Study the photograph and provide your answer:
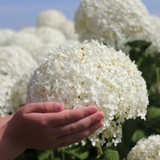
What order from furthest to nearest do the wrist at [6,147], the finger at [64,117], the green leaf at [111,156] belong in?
the green leaf at [111,156]
the wrist at [6,147]
the finger at [64,117]

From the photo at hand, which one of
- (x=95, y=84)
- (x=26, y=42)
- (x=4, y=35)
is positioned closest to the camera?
(x=95, y=84)

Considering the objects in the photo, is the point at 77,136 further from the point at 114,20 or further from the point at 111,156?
the point at 114,20

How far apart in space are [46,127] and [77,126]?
122mm

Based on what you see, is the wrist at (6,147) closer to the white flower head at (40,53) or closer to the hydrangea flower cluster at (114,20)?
the hydrangea flower cluster at (114,20)

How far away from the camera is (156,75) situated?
3049mm

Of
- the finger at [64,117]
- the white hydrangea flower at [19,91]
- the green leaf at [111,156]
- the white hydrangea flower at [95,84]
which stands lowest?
the green leaf at [111,156]

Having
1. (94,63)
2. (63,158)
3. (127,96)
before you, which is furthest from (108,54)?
(63,158)

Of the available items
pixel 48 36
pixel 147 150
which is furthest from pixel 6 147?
pixel 48 36

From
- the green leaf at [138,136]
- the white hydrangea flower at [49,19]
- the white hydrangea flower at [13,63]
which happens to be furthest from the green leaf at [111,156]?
the white hydrangea flower at [49,19]

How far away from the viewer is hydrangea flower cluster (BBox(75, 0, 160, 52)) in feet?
7.80

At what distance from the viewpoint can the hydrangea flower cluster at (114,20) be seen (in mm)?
2379

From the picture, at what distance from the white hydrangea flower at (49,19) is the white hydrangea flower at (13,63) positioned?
416cm

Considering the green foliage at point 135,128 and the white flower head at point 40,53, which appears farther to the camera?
the white flower head at point 40,53

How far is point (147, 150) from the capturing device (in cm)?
165
